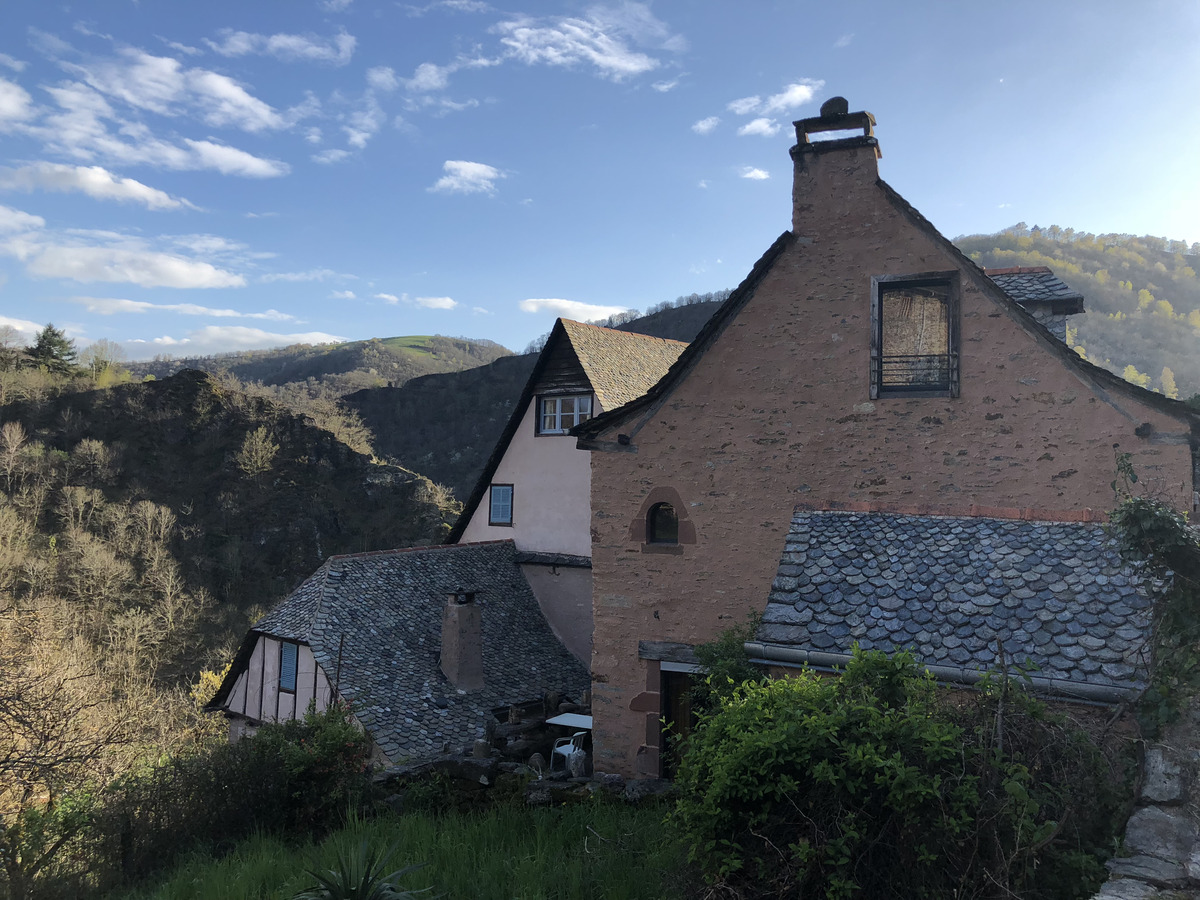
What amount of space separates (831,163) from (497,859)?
8804mm

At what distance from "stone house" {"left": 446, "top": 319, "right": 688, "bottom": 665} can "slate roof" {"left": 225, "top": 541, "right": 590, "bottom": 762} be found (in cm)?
63

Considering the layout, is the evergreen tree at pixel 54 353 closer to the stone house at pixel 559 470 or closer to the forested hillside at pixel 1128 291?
the stone house at pixel 559 470

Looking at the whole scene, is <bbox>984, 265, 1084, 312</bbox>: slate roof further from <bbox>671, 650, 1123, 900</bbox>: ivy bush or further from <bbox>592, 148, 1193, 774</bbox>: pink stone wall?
<bbox>671, 650, 1123, 900</bbox>: ivy bush

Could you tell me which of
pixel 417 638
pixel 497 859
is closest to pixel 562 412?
pixel 417 638

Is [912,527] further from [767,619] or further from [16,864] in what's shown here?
[16,864]

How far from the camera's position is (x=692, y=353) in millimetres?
9891

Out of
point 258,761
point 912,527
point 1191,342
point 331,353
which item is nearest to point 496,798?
point 258,761

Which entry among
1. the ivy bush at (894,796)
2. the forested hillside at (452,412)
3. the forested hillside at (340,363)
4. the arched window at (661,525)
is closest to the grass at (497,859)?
the ivy bush at (894,796)

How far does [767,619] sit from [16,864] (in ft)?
23.4

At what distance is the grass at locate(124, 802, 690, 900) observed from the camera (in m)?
5.03

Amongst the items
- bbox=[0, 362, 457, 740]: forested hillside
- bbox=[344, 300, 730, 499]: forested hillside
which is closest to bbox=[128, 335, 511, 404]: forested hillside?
bbox=[344, 300, 730, 499]: forested hillside

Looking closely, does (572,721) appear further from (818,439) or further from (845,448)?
(845,448)

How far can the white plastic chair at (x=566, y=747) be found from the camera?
11846 millimetres

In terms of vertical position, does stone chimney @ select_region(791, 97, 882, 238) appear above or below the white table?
above
